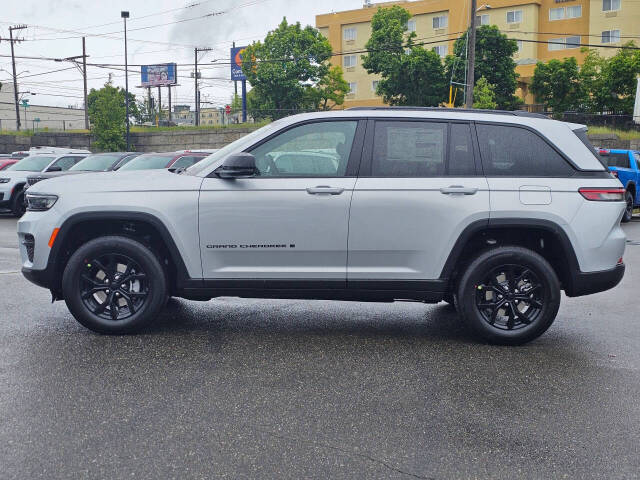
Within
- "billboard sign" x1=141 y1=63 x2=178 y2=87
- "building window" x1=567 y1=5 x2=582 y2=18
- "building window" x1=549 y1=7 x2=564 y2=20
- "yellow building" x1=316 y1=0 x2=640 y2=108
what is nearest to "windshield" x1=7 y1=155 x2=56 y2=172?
"yellow building" x1=316 y1=0 x2=640 y2=108

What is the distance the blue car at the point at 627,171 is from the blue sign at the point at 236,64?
49800 millimetres

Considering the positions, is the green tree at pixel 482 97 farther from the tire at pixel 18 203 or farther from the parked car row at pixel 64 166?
the tire at pixel 18 203

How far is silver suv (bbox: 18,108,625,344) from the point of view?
526 cm

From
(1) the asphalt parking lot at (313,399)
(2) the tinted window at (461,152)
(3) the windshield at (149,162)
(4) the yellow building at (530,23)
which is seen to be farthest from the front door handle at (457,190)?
(4) the yellow building at (530,23)

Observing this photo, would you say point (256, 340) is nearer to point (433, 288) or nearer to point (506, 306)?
point (433, 288)

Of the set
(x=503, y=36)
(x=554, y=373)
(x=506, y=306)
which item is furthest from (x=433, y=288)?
(x=503, y=36)

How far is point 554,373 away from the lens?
4.77 meters

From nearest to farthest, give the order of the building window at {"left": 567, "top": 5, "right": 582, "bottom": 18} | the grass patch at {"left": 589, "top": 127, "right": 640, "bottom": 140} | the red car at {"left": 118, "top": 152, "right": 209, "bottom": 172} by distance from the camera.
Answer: the red car at {"left": 118, "top": 152, "right": 209, "bottom": 172}
the grass patch at {"left": 589, "top": 127, "right": 640, "bottom": 140}
the building window at {"left": 567, "top": 5, "right": 582, "bottom": 18}

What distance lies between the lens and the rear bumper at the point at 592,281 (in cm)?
531

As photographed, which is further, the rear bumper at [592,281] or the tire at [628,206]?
the tire at [628,206]

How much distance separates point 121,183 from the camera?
546cm

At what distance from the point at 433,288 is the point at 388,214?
27.2 inches

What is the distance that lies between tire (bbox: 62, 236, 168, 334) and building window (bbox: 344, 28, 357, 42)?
73063 millimetres

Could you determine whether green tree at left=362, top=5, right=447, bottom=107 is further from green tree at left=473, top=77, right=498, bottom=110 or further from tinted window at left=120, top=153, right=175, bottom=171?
tinted window at left=120, top=153, right=175, bottom=171
